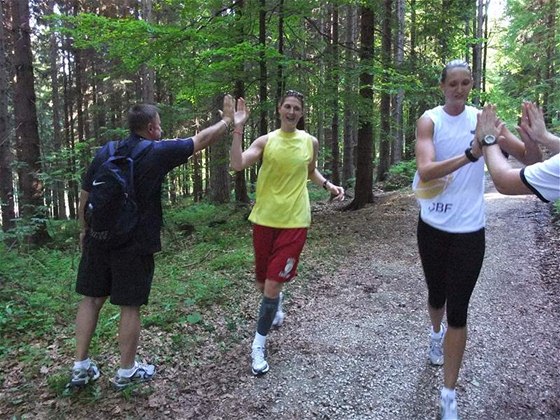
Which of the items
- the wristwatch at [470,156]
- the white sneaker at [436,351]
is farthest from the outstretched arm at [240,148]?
the white sneaker at [436,351]

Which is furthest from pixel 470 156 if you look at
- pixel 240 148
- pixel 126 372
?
pixel 126 372

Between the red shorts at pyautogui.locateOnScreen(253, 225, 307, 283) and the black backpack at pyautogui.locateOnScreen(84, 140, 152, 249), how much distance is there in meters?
1.21

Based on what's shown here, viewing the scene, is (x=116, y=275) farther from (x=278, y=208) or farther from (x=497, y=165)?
(x=497, y=165)

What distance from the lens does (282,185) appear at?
3.97m

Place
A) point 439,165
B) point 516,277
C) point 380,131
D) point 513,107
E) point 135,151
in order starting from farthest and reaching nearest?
point 513,107
point 380,131
point 516,277
point 135,151
point 439,165

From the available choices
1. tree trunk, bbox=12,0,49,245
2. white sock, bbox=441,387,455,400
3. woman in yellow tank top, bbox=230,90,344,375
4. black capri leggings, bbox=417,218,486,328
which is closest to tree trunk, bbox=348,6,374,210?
woman in yellow tank top, bbox=230,90,344,375

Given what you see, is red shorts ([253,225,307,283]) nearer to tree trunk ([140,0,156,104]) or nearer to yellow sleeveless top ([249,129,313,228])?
yellow sleeveless top ([249,129,313,228])

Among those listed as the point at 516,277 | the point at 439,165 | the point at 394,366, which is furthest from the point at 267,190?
the point at 516,277

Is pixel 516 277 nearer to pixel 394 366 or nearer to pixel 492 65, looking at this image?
pixel 394 366

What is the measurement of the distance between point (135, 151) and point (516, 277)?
18.1ft

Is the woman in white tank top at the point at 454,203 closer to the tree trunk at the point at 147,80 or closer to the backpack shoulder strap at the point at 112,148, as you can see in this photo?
the backpack shoulder strap at the point at 112,148

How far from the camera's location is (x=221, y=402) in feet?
11.3

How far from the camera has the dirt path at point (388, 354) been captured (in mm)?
3365

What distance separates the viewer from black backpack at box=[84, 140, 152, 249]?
123 inches
